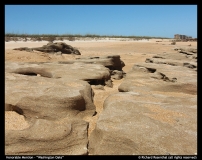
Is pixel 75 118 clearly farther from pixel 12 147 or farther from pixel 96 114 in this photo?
pixel 12 147

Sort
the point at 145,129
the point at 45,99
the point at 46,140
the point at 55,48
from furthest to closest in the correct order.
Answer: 1. the point at 55,48
2. the point at 45,99
3. the point at 145,129
4. the point at 46,140

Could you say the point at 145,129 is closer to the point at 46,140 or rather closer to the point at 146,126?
the point at 146,126

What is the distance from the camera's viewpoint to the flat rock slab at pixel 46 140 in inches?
Result: 115

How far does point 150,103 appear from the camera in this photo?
4.20 meters

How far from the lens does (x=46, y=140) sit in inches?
121

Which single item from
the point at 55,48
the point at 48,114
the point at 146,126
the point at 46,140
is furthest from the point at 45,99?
the point at 55,48

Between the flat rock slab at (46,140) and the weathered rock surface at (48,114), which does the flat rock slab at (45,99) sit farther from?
the flat rock slab at (46,140)

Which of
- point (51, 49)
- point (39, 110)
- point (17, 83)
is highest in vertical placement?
point (51, 49)

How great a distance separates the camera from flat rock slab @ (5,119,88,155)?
9.57 ft

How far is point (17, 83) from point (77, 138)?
2.30 metres

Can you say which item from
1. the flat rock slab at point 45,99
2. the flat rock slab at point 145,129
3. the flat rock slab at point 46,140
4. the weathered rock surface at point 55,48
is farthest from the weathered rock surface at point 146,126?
the weathered rock surface at point 55,48

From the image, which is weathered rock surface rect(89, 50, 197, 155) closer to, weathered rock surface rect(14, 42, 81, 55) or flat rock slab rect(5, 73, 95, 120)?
flat rock slab rect(5, 73, 95, 120)

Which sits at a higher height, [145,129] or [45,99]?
[45,99]

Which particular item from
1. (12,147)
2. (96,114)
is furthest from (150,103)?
(12,147)
